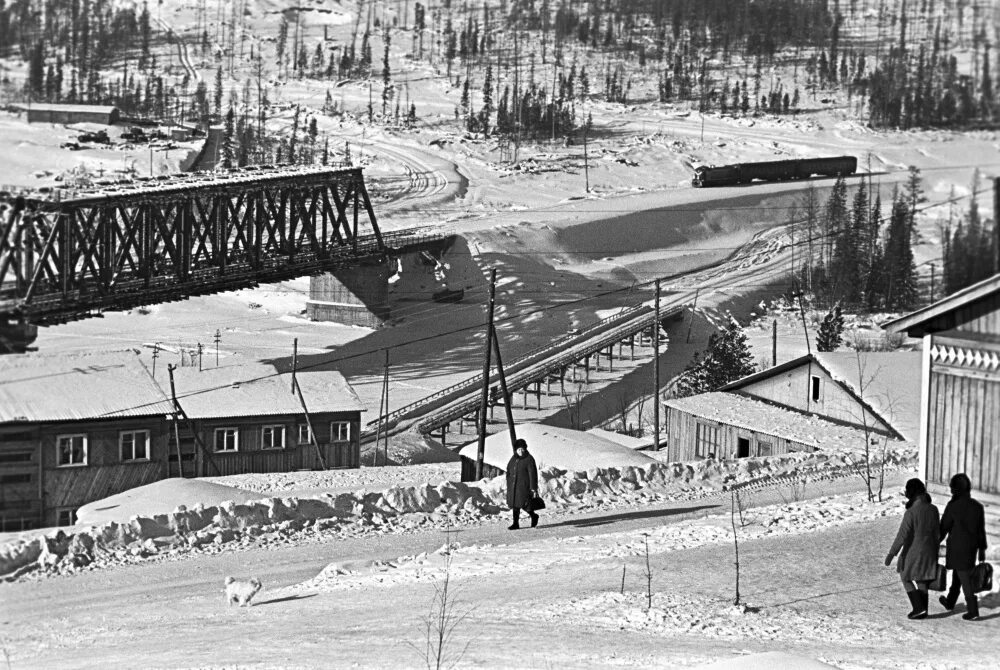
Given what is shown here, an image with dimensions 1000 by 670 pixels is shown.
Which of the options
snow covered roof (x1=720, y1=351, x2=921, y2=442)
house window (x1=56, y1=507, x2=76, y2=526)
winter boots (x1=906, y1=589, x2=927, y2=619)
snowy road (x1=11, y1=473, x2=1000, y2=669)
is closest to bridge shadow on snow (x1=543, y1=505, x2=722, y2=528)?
snowy road (x1=11, y1=473, x2=1000, y2=669)

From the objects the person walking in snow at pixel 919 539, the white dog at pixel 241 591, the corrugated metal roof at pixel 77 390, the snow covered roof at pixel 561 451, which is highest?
the person walking in snow at pixel 919 539

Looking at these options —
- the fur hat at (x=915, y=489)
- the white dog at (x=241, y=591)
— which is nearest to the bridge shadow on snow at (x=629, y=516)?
the white dog at (x=241, y=591)

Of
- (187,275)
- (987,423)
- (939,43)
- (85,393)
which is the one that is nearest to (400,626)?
(987,423)

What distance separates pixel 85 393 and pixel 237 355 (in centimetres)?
1855

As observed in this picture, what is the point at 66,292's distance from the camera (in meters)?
51.5

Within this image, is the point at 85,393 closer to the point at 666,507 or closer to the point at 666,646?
the point at 666,507

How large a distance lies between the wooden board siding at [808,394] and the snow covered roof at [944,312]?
60.3 feet

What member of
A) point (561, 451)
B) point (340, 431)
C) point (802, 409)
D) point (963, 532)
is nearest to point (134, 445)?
point (340, 431)

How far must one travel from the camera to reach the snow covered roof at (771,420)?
33.6 m

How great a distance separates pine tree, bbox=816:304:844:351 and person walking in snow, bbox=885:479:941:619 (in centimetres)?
3767

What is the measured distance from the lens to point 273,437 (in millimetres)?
40375

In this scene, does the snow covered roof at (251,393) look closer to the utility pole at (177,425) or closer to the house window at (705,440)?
the utility pole at (177,425)

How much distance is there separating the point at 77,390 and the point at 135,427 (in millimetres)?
1691

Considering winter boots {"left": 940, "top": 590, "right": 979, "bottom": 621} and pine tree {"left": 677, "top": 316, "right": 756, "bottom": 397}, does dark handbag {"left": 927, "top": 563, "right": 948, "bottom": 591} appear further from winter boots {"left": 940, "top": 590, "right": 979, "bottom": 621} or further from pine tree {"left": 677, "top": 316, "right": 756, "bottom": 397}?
pine tree {"left": 677, "top": 316, "right": 756, "bottom": 397}
